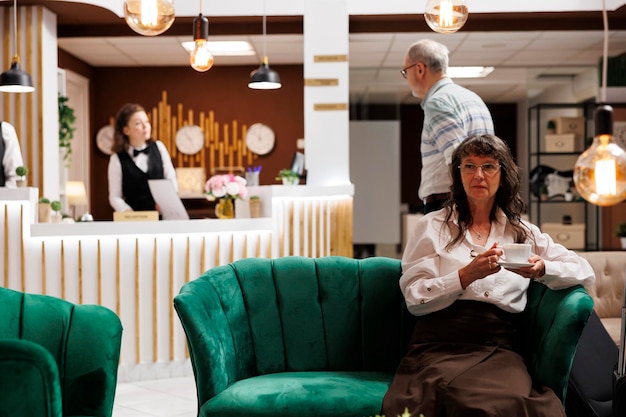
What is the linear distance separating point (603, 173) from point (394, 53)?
8.20 meters

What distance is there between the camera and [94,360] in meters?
2.85

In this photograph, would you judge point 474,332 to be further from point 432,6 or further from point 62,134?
point 62,134

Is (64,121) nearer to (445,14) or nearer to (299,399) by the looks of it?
(445,14)

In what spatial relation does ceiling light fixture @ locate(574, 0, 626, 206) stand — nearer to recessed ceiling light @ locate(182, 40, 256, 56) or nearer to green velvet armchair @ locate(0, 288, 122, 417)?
green velvet armchair @ locate(0, 288, 122, 417)

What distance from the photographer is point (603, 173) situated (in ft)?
5.41

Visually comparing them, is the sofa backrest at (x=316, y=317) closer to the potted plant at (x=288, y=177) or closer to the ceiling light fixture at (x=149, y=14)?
the ceiling light fixture at (x=149, y=14)

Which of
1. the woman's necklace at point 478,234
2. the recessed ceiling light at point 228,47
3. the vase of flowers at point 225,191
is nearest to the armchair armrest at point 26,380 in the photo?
the woman's necklace at point 478,234

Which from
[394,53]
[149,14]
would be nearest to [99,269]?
[149,14]

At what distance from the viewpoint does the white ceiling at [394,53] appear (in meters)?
8.72

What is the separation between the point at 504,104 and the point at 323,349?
13888 mm

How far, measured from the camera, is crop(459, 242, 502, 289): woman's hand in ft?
9.08

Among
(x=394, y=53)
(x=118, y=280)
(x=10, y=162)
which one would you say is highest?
(x=394, y=53)

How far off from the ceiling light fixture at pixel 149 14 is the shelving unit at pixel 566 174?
23.1 ft

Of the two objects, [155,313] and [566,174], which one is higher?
[566,174]
